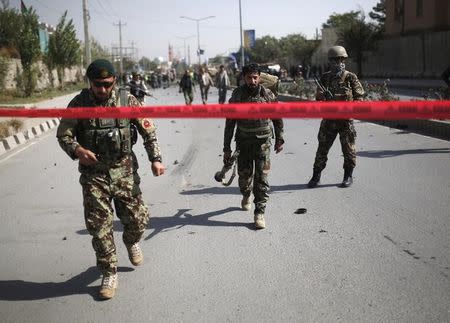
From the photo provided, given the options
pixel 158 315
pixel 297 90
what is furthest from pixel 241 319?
pixel 297 90

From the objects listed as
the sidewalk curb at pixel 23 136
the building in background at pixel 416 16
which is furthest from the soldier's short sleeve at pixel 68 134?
the building in background at pixel 416 16

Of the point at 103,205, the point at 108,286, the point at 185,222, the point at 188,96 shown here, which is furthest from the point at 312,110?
the point at 188,96

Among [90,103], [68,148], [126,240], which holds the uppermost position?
[90,103]

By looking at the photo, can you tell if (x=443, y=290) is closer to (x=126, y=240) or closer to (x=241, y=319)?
(x=241, y=319)

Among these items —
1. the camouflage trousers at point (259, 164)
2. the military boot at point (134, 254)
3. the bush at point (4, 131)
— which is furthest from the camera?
the bush at point (4, 131)

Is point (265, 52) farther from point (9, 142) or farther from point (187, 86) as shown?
point (9, 142)

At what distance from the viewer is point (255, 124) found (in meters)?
4.90

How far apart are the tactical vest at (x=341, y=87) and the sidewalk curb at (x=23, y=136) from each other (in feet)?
24.8

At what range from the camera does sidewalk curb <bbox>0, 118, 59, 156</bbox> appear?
11.2 m

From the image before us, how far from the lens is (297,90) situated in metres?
21.8

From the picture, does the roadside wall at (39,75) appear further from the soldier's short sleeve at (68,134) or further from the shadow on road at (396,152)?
the soldier's short sleeve at (68,134)

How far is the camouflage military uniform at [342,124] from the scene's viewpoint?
6.19m

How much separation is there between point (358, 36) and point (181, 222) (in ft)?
126

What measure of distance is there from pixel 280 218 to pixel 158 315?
2294 mm
